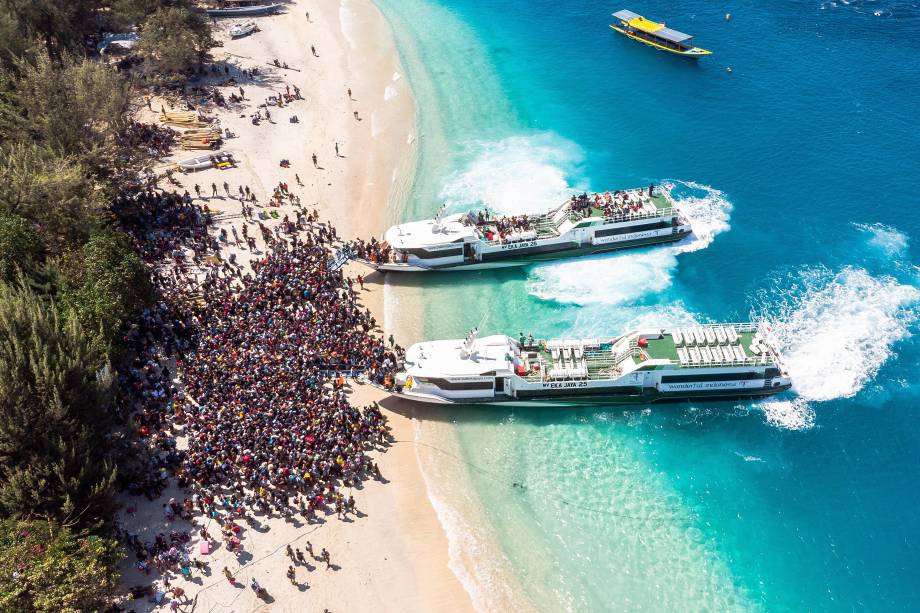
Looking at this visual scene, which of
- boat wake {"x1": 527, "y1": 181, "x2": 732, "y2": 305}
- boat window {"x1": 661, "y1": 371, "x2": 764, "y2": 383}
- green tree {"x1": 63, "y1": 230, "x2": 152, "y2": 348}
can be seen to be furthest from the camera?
boat wake {"x1": 527, "y1": 181, "x2": 732, "y2": 305}

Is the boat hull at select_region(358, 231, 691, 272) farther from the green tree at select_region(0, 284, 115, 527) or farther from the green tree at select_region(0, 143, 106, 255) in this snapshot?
the green tree at select_region(0, 284, 115, 527)

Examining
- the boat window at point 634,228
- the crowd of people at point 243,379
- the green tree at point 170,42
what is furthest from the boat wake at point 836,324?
the green tree at point 170,42

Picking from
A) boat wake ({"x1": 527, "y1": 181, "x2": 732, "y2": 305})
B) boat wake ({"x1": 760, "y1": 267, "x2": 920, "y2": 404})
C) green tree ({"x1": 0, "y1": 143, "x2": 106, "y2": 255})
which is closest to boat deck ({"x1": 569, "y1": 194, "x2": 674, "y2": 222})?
boat wake ({"x1": 527, "y1": 181, "x2": 732, "y2": 305})

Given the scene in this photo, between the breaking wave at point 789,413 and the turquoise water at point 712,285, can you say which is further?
the breaking wave at point 789,413

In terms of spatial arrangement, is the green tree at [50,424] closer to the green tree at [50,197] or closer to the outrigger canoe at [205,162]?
the green tree at [50,197]

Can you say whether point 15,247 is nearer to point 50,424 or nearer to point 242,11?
point 50,424

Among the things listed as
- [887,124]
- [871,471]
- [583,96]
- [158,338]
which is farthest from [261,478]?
[887,124]

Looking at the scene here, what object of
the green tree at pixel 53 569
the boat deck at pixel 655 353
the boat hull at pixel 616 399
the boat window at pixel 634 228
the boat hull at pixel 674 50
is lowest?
the boat hull at pixel 616 399
